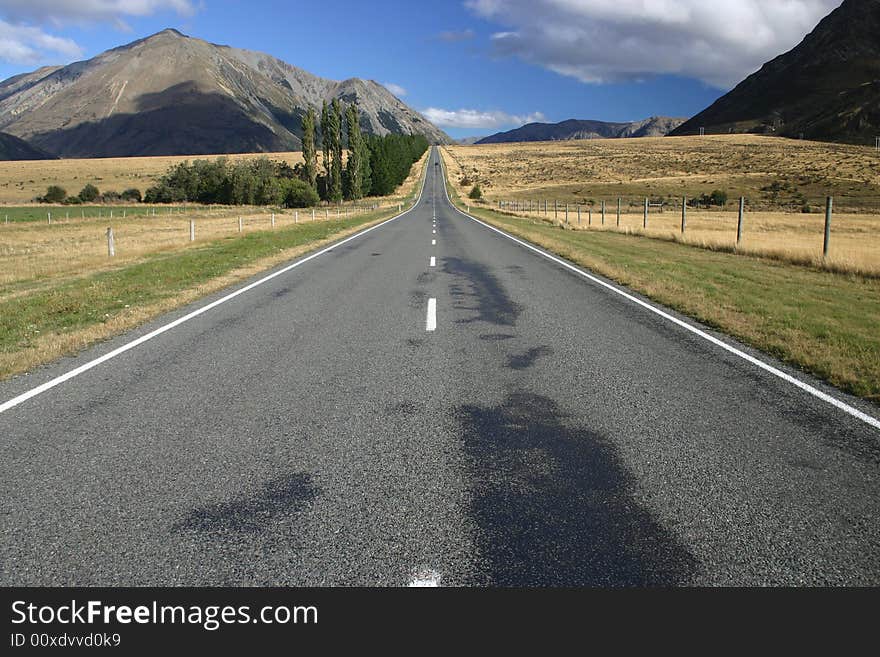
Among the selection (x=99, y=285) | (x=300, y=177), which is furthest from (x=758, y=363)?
(x=300, y=177)

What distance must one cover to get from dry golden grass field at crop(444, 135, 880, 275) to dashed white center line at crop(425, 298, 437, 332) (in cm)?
1108

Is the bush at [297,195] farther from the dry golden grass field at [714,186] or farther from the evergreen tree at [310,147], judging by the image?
the dry golden grass field at [714,186]

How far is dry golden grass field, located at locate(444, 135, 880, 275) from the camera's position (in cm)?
2938

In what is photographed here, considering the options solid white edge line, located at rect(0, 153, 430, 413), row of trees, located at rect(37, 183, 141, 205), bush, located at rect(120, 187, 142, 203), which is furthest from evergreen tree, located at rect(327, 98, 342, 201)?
solid white edge line, located at rect(0, 153, 430, 413)

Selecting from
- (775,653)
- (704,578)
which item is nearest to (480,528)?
(704,578)

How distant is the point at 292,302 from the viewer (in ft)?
37.1

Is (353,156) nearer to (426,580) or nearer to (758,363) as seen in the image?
(758,363)

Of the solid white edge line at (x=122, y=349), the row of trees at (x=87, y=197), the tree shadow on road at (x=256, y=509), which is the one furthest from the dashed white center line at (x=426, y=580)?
the row of trees at (x=87, y=197)

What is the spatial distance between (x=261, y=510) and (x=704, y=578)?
2.41 m

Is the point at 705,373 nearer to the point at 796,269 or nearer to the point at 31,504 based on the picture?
the point at 31,504

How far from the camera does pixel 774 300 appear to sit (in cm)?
1171

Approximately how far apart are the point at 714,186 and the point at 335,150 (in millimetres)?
47795

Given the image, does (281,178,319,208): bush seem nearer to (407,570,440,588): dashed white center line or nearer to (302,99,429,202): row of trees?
(302,99,429,202): row of trees

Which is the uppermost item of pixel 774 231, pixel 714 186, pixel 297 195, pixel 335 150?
pixel 335 150
